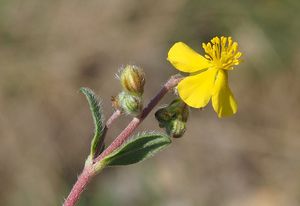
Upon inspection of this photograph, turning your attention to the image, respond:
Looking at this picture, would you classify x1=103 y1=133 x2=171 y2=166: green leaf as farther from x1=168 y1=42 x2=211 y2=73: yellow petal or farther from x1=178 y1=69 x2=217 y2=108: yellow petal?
x1=168 y1=42 x2=211 y2=73: yellow petal

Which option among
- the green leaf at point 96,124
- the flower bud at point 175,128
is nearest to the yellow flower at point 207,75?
the flower bud at point 175,128

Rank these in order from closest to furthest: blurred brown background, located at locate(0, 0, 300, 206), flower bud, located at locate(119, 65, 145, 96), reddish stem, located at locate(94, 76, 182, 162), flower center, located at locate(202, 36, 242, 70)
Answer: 1. reddish stem, located at locate(94, 76, 182, 162)
2. flower bud, located at locate(119, 65, 145, 96)
3. flower center, located at locate(202, 36, 242, 70)
4. blurred brown background, located at locate(0, 0, 300, 206)

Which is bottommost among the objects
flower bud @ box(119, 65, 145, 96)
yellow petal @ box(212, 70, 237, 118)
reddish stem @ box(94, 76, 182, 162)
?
yellow petal @ box(212, 70, 237, 118)

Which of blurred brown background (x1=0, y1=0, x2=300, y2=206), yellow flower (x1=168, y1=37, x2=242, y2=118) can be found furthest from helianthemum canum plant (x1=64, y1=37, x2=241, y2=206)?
blurred brown background (x1=0, y1=0, x2=300, y2=206)

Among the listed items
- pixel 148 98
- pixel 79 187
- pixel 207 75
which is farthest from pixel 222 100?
pixel 148 98

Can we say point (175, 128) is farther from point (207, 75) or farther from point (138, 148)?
point (207, 75)

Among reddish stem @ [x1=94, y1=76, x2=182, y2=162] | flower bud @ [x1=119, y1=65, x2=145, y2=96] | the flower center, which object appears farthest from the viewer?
the flower center

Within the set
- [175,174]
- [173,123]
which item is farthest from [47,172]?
[173,123]
